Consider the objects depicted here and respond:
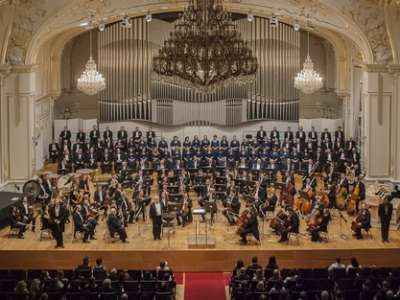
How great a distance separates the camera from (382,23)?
25500 mm

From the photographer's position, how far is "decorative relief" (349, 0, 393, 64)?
25.3m

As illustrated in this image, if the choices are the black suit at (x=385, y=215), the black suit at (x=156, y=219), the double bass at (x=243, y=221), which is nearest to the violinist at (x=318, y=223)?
the black suit at (x=385, y=215)

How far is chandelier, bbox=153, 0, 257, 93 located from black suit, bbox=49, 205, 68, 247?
13.9 ft

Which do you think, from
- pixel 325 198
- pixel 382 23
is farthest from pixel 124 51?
pixel 325 198

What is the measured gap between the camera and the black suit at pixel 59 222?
65.7ft

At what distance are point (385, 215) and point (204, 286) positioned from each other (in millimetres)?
4292

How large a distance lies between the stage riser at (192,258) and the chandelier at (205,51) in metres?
3.89

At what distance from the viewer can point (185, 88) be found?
3066 cm

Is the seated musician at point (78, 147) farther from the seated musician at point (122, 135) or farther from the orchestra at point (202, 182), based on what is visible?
the seated musician at point (122, 135)

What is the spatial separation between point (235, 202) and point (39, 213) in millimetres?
4564

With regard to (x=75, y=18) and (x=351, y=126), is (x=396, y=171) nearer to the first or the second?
(x=351, y=126)

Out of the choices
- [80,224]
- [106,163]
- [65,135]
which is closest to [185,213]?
[80,224]

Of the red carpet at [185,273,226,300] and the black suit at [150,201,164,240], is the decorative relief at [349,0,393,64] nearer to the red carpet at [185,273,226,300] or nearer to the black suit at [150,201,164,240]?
the black suit at [150,201,164,240]

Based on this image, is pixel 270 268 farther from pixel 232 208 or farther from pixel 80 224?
pixel 80 224
